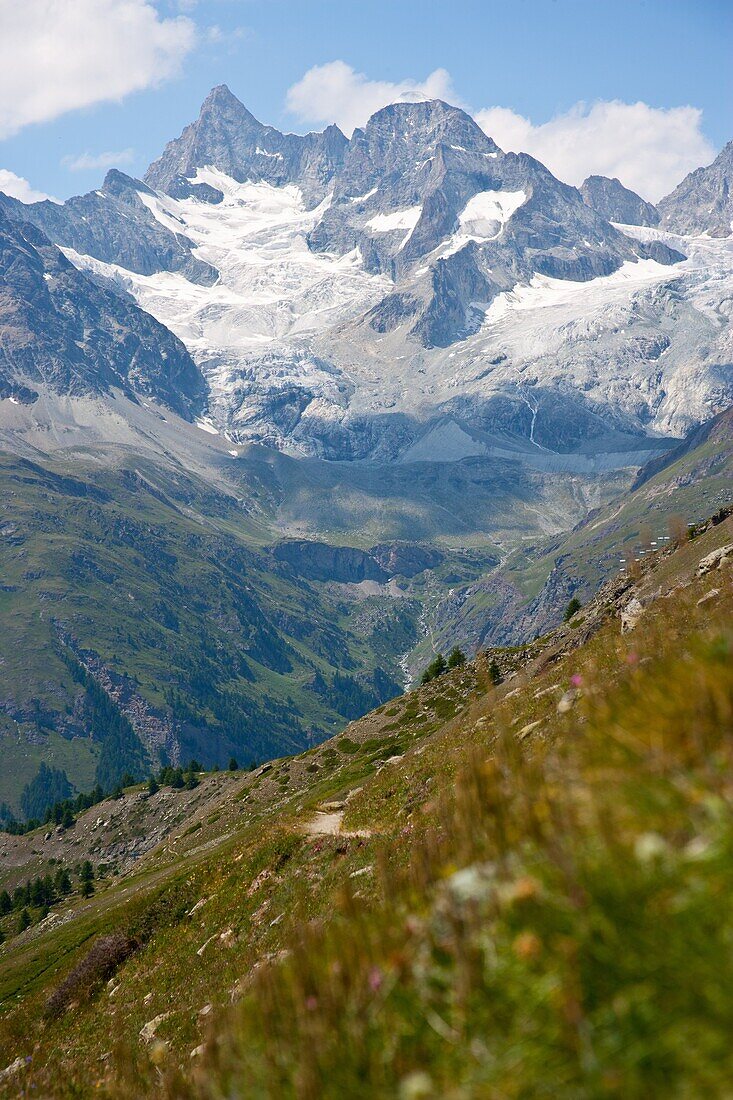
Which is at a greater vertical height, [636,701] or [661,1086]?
[636,701]

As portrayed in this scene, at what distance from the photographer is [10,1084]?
563 inches

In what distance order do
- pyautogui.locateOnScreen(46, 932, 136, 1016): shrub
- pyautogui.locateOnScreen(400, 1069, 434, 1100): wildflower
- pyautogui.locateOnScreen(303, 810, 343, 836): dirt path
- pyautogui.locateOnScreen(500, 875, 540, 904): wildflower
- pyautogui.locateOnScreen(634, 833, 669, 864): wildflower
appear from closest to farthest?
1. pyautogui.locateOnScreen(400, 1069, 434, 1100): wildflower
2. pyautogui.locateOnScreen(634, 833, 669, 864): wildflower
3. pyautogui.locateOnScreen(500, 875, 540, 904): wildflower
4. pyautogui.locateOnScreen(46, 932, 136, 1016): shrub
5. pyautogui.locateOnScreen(303, 810, 343, 836): dirt path

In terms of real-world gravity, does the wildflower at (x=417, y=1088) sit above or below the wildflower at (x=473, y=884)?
below

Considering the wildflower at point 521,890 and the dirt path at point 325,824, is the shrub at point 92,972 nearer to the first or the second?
the dirt path at point 325,824

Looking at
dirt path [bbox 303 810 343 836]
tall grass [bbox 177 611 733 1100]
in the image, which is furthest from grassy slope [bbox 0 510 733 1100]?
dirt path [bbox 303 810 343 836]

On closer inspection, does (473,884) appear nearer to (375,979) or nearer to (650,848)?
(375,979)

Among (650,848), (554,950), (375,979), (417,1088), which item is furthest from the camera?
(375,979)

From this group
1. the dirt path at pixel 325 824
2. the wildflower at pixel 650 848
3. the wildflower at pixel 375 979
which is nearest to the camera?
the wildflower at pixel 650 848

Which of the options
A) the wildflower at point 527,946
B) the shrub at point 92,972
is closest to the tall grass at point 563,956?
the wildflower at point 527,946

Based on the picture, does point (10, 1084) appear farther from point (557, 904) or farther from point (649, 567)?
point (649, 567)

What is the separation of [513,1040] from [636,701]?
2435 millimetres

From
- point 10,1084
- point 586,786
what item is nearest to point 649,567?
point 10,1084

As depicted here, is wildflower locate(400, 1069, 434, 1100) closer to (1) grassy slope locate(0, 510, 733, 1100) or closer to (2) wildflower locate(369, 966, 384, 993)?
(1) grassy slope locate(0, 510, 733, 1100)

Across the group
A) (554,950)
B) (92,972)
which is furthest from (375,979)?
(92,972)
